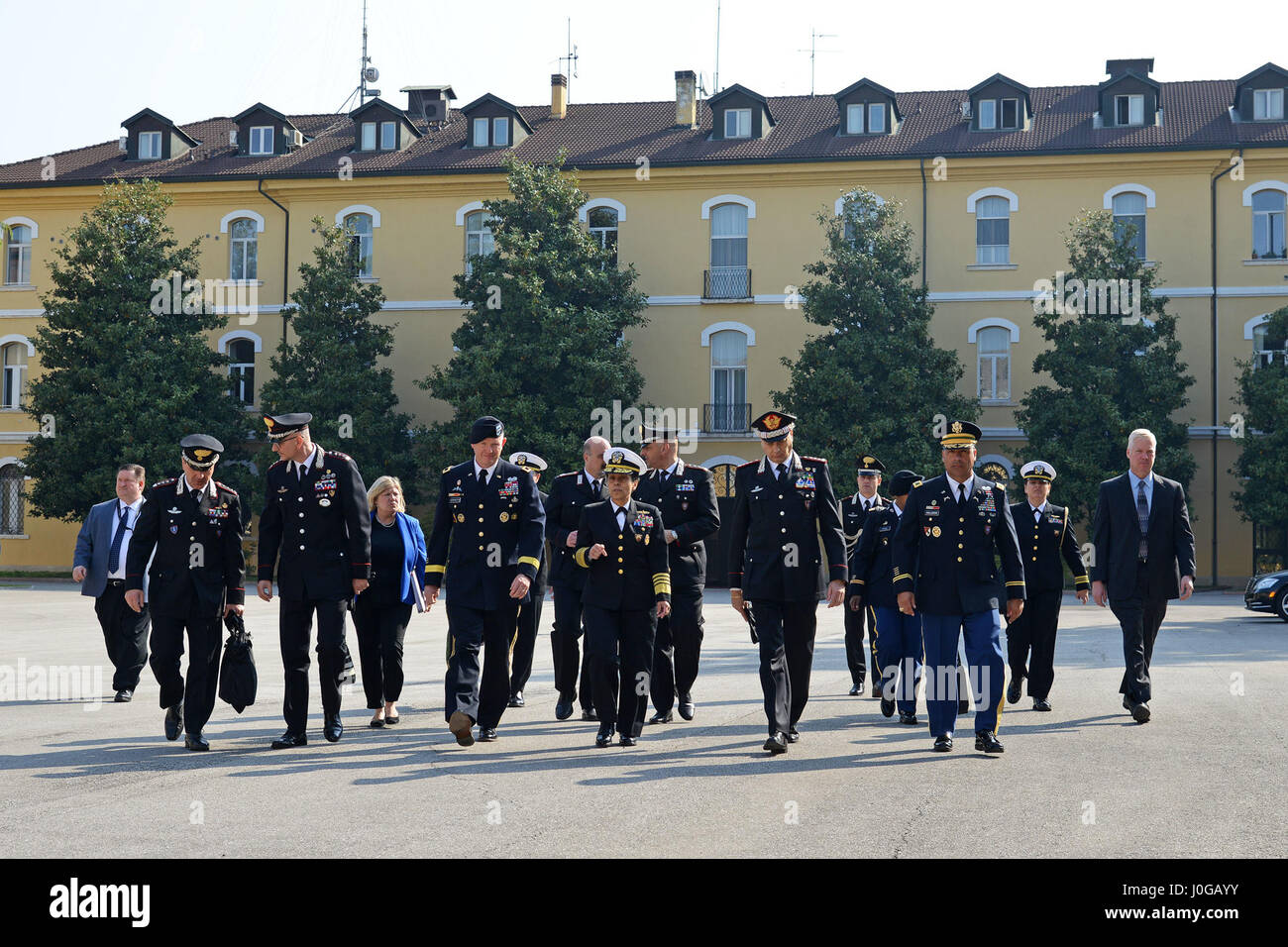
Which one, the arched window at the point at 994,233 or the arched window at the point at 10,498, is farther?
the arched window at the point at 10,498

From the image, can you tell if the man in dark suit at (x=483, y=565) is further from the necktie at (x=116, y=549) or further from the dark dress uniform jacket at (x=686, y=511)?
the necktie at (x=116, y=549)

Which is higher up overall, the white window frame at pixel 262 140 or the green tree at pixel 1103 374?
the white window frame at pixel 262 140

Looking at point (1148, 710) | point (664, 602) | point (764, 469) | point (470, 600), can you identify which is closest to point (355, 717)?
point (470, 600)

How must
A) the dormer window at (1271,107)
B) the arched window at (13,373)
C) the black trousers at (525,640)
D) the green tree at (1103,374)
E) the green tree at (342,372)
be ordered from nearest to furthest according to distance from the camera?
the black trousers at (525,640), the green tree at (1103,374), the green tree at (342,372), the dormer window at (1271,107), the arched window at (13,373)

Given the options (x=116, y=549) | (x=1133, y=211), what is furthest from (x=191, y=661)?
(x=1133, y=211)

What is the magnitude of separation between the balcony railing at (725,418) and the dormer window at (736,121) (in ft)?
28.8

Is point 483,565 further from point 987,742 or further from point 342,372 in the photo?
point 342,372

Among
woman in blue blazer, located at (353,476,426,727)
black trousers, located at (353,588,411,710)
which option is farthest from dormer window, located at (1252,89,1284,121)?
black trousers, located at (353,588,411,710)

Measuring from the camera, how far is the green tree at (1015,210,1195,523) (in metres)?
35.8

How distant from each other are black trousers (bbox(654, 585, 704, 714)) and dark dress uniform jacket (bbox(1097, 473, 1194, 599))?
3159mm

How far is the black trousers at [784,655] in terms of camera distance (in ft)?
29.7

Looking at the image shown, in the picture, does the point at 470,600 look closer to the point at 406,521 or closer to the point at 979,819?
the point at 406,521

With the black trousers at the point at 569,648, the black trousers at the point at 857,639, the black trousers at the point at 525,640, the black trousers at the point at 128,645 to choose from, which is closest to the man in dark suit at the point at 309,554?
the black trousers at the point at 525,640

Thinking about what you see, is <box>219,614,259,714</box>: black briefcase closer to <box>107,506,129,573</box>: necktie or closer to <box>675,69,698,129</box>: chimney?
<box>107,506,129,573</box>: necktie
